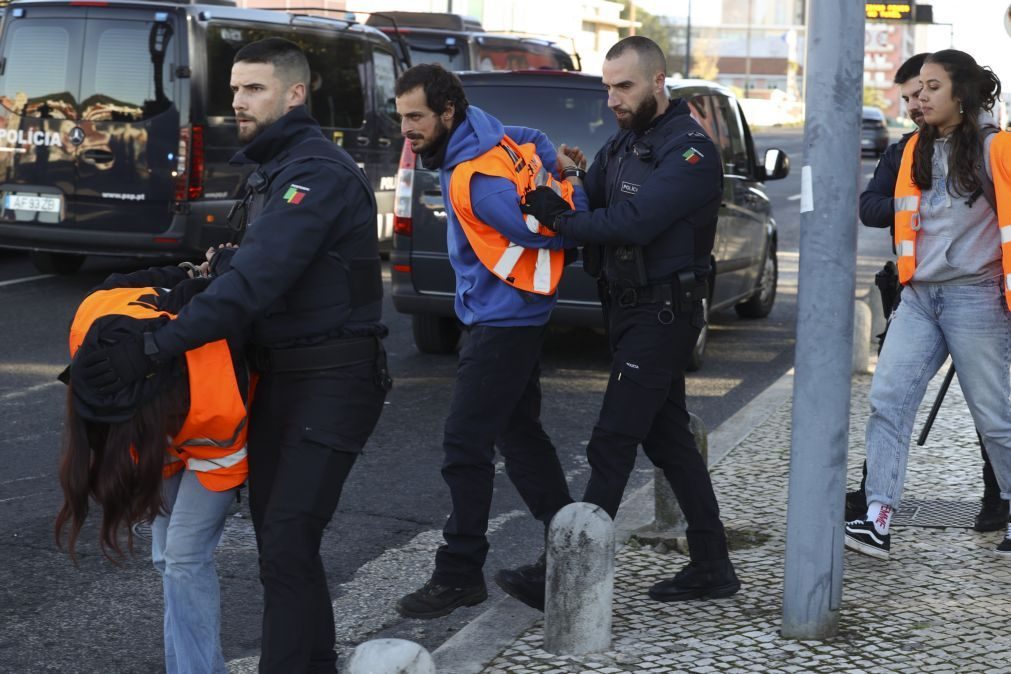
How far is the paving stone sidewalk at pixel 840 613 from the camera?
13.8 ft

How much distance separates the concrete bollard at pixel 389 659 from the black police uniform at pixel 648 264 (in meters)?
1.35

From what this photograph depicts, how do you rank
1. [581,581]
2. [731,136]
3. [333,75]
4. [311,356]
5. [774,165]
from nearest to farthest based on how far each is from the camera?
[311,356] → [581,581] → [774,165] → [731,136] → [333,75]

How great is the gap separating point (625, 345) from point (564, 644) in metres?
0.96

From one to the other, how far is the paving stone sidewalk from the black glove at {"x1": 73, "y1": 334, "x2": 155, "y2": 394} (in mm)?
1364

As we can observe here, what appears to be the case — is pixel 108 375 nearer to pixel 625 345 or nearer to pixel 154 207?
pixel 625 345

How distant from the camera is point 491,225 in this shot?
15.1 feet

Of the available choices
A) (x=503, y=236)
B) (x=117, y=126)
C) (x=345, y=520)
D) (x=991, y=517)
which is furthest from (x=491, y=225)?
(x=117, y=126)

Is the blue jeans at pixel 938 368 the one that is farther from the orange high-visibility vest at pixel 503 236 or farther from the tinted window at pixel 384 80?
the tinted window at pixel 384 80

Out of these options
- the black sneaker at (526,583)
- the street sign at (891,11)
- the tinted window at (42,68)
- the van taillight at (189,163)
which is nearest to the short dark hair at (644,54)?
the black sneaker at (526,583)

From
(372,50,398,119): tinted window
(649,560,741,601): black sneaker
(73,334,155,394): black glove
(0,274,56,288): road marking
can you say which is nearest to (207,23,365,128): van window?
(372,50,398,119): tinted window

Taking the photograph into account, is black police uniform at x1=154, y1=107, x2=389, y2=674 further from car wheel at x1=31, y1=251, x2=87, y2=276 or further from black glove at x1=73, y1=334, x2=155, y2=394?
car wheel at x1=31, y1=251, x2=87, y2=276

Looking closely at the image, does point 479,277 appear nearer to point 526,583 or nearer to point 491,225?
point 491,225

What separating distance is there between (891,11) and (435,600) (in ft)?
54.0

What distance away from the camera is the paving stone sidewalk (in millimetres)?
4191
